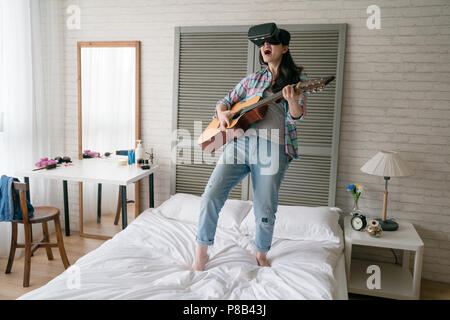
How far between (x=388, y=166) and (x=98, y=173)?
2105 millimetres

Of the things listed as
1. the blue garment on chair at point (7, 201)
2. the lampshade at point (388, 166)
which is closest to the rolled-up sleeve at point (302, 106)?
the lampshade at point (388, 166)

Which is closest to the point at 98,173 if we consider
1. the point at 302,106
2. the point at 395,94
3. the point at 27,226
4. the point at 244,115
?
the point at 27,226

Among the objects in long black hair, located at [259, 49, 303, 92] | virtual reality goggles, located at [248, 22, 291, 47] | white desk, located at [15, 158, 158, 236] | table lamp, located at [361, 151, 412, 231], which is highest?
virtual reality goggles, located at [248, 22, 291, 47]

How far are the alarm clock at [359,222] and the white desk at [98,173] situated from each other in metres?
1.59

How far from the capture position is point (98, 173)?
108 inches

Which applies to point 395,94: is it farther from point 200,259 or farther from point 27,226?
point 27,226

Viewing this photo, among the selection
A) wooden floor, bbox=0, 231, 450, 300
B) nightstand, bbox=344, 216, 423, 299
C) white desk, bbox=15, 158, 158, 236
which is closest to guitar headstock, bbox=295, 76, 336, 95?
nightstand, bbox=344, 216, 423, 299

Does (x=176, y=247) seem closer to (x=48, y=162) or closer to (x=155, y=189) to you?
(x=155, y=189)

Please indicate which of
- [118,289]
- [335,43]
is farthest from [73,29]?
[118,289]

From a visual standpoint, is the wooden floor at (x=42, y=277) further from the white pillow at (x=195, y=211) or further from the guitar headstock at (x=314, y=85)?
the guitar headstock at (x=314, y=85)

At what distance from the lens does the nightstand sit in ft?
7.56

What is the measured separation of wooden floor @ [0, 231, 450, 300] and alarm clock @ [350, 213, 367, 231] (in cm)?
48

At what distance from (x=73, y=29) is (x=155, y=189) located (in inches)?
64.9

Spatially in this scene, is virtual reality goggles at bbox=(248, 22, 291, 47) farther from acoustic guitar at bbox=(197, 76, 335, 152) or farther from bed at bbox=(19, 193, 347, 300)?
bed at bbox=(19, 193, 347, 300)
